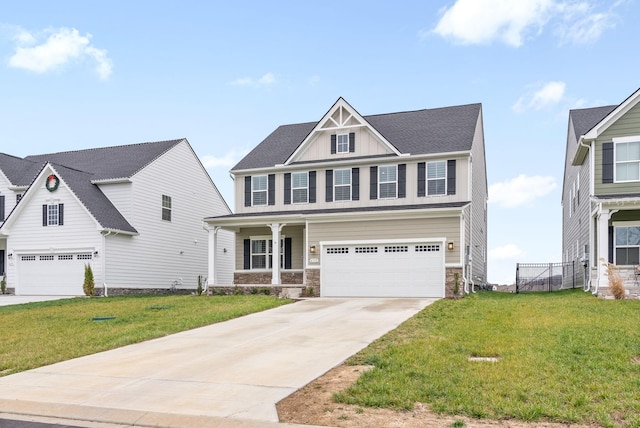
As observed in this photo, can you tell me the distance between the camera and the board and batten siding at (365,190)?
966 inches

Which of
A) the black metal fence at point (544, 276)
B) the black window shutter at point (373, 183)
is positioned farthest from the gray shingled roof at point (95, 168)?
the black metal fence at point (544, 276)

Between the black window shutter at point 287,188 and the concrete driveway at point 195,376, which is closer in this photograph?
the concrete driveway at point 195,376

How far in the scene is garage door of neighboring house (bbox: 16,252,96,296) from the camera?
94.0 feet

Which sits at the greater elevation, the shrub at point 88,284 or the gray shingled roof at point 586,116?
the gray shingled roof at point 586,116

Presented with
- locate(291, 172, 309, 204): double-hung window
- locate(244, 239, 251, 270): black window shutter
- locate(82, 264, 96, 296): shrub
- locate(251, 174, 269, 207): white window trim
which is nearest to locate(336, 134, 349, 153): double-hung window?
locate(291, 172, 309, 204): double-hung window

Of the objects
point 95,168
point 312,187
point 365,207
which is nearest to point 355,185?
point 365,207

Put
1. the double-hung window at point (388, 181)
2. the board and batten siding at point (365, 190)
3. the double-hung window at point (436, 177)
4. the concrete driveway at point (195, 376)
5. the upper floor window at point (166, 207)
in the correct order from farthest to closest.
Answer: the upper floor window at point (166, 207)
the double-hung window at point (388, 181)
the double-hung window at point (436, 177)
the board and batten siding at point (365, 190)
the concrete driveway at point (195, 376)

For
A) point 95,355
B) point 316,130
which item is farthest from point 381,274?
point 95,355

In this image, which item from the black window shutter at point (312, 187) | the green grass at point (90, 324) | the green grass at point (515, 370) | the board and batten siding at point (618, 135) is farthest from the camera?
the black window shutter at point (312, 187)

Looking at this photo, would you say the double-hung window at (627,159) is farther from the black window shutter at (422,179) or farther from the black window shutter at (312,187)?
the black window shutter at (312,187)

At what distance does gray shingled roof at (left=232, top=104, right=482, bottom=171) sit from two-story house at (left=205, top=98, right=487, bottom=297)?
62 millimetres

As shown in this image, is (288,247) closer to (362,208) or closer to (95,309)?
(362,208)

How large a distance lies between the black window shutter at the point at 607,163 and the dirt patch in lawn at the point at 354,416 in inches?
675

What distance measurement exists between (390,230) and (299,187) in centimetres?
589
